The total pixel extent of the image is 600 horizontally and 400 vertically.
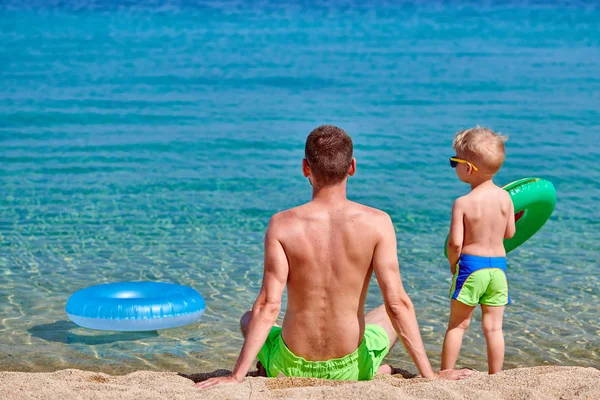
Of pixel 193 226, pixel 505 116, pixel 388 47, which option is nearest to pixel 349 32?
pixel 388 47

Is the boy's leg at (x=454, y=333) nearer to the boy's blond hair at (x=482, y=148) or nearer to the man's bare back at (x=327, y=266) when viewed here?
the boy's blond hair at (x=482, y=148)

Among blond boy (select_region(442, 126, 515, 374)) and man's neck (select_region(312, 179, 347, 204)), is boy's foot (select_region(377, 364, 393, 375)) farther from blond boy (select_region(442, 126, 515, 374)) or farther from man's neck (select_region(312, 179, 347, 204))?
man's neck (select_region(312, 179, 347, 204))

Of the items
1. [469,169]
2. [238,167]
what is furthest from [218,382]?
[238,167]

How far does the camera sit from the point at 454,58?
2697cm

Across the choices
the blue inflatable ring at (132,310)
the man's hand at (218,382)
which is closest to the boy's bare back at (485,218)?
the man's hand at (218,382)

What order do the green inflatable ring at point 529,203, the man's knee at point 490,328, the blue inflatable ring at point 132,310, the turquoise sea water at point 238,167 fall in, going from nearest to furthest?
the man's knee at point 490,328 → the green inflatable ring at point 529,203 → the blue inflatable ring at point 132,310 → the turquoise sea water at point 238,167

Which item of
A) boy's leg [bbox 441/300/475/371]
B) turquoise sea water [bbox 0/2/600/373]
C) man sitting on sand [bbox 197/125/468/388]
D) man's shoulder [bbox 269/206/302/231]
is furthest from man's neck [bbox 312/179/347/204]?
turquoise sea water [bbox 0/2/600/373]

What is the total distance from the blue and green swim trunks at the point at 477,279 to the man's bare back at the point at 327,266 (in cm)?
91

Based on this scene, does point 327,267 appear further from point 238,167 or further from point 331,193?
point 238,167

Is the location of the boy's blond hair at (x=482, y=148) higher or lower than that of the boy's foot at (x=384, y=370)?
higher

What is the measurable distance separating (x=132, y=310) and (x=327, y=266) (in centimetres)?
261

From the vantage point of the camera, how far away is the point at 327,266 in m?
4.00

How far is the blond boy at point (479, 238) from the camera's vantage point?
185 inches

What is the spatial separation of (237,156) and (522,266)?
6.10m
